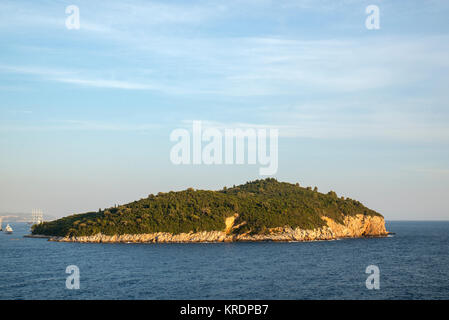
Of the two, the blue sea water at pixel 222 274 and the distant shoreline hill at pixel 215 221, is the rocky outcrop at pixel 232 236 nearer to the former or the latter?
the distant shoreline hill at pixel 215 221

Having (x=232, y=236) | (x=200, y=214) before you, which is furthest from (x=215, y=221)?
(x=232, y=236)

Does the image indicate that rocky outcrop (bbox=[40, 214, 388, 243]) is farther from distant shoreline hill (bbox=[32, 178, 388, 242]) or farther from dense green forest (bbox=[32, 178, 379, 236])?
dense green forest (bbox=[32, 178, 379, 236])

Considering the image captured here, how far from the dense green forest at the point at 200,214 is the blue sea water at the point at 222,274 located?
35773mm

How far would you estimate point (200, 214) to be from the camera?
14050 centimetres

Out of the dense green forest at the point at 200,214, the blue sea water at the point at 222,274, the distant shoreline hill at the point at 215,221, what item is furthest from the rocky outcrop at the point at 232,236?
the blue sea water at the point at 222,274

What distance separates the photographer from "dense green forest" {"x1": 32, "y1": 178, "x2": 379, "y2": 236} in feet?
448

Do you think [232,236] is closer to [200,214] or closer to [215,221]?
[215,221]

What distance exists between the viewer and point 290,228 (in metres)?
142

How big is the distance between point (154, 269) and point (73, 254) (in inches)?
1294

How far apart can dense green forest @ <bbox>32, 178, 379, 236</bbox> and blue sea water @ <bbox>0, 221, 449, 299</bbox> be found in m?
35.8

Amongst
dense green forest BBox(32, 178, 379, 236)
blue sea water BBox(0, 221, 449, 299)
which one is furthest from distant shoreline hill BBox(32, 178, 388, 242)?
blue sea water BBox(0, 221, 449, 299)

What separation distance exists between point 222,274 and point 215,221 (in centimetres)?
7172
